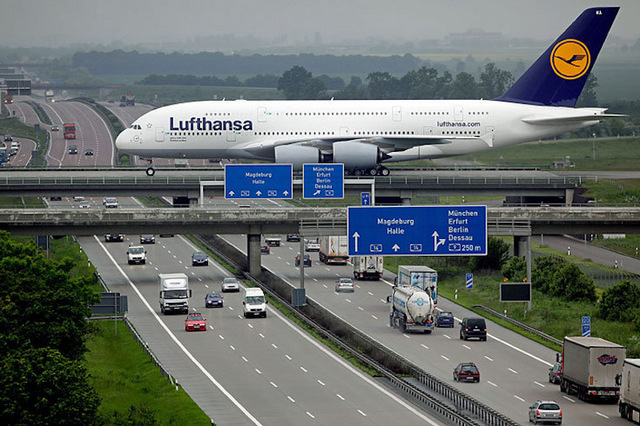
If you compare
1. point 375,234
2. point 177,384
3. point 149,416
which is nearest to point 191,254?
point 375,234

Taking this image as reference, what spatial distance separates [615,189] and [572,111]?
20.5m

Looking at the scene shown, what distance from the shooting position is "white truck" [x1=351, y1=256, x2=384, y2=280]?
104938 mm

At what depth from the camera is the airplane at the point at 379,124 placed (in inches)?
4877

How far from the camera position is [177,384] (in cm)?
6166

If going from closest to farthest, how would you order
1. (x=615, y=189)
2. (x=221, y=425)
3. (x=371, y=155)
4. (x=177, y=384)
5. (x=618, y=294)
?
(x=221, y=425)
(x=177, y=384)
(x=618, y=294)
(x=371, y=155)
(x=615, y=189)

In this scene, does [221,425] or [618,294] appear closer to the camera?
[221,425]

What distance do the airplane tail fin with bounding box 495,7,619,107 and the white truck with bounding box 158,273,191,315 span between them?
5283 cm

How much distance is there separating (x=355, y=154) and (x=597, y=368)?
67.6m

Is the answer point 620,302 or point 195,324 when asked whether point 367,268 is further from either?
point 620,302

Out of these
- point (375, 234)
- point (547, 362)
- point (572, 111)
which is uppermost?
point (572, 111)

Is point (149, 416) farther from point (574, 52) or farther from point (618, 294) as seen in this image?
point (574, 52)

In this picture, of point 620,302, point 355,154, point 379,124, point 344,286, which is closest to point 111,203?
point 355,154

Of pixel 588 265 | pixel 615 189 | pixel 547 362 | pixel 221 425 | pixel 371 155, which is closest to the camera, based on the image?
pixel 221 425

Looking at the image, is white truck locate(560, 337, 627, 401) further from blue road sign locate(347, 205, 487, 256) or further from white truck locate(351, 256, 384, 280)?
white truck locate(351, 256, 384, 280)
